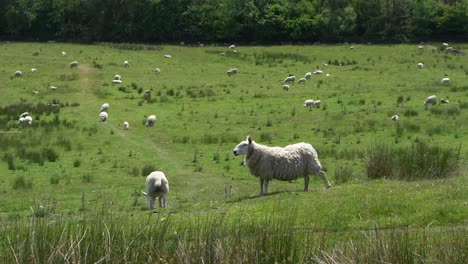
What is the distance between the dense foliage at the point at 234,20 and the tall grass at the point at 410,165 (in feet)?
175

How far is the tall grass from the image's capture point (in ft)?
71.9

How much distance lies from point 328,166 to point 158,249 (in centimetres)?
1655

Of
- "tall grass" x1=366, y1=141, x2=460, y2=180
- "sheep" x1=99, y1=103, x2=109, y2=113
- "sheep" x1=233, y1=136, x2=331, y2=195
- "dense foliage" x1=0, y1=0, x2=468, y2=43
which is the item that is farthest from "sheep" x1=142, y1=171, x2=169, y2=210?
"dense foliage" x1=0, y1=0, x2=468, y2=43

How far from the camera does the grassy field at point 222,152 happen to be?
10508 millimetres

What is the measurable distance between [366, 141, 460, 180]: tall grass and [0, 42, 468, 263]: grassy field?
12cm

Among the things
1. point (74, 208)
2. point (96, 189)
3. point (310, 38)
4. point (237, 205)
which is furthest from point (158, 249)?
point (310, 38)

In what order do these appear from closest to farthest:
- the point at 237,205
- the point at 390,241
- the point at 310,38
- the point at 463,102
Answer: the point at 390,241 < the point at 237,205 < the point at 463,102 < the point at 310,38

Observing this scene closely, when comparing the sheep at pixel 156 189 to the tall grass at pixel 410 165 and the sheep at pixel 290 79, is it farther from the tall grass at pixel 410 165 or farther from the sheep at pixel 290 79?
the sheep at pixel 290 79

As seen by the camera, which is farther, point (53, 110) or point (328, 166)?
point (53, 110)

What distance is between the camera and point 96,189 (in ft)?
80.1

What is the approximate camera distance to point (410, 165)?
72.4 feet

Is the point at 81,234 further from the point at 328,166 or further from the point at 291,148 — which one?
the point at 328,166

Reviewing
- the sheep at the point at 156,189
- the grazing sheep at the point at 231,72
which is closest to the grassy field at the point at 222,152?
the grazing sheep at the point at 231,72

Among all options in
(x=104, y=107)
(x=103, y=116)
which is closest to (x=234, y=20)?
(x=104, y=107)
